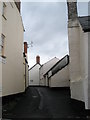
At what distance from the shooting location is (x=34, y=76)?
178 ft

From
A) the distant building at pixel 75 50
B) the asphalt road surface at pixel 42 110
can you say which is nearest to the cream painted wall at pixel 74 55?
the distant building at pixel 75 50

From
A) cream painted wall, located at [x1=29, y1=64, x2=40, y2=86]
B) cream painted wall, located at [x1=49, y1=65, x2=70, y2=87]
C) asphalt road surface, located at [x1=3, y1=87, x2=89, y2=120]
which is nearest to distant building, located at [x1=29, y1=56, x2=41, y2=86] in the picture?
cream painted wall, located at [x1=29, y1=64, x2=40, y2=86]

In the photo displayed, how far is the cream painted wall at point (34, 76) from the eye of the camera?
53.7 m

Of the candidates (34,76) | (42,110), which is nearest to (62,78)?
(42,110)

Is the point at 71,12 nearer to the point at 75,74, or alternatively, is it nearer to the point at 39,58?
the point at 75,74

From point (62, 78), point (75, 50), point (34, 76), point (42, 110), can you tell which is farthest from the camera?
point (34, 76)

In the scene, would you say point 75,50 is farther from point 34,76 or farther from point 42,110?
point 34,76

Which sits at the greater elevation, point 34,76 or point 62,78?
point 62,78

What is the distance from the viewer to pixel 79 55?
12930mm

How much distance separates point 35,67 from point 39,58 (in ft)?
10.2

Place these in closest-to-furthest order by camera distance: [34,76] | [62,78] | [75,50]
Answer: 1. [75,50]
2. [62,78]
3. [34,76]

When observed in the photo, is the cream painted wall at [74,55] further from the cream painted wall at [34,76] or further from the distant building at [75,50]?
the cream painted wall at [34,76]

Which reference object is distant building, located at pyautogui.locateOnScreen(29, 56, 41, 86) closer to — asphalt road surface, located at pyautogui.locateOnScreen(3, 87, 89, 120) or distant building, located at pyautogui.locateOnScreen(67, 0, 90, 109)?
distant building, located at pyautogui.locateOnScreen(67, 0, 90, 109)

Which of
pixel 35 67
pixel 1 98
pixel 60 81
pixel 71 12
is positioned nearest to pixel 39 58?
pixel 35 67
